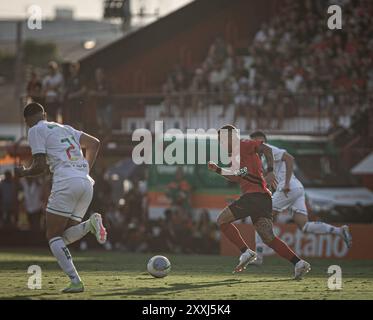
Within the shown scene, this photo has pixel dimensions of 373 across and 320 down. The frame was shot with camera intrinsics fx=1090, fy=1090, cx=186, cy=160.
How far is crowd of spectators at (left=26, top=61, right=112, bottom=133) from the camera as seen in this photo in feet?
88.9

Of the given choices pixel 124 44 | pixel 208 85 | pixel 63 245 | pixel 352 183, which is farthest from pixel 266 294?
pixel 124 44

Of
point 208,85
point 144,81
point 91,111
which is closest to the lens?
point 91,111

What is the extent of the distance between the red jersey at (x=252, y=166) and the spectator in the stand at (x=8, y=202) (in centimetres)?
1578

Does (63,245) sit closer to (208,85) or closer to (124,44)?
(208,85)

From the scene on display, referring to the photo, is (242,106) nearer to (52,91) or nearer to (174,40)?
(52,91)

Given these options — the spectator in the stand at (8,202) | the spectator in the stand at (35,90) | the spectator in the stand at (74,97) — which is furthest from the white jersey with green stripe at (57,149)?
the spectator in the stand at (8,202)

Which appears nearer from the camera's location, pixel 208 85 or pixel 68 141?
pixel 68 141

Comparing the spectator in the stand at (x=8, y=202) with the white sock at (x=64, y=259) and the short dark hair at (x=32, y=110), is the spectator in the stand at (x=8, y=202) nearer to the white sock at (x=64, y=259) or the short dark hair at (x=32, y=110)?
the short dark hair at (x=32, y=110)

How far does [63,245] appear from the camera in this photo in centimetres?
1278

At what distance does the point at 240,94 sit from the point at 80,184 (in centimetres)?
1551

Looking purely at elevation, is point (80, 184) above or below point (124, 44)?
below

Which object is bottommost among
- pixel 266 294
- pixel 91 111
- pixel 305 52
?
pixel 266 294

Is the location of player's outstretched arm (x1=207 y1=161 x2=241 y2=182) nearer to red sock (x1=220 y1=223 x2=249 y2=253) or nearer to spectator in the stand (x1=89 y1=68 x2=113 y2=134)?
red sock (x1=220 y1=223 x2=249 y2=253)

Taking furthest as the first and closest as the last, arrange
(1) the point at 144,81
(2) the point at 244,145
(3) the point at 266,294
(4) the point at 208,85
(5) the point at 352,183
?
(1) the point at 144,81
(4) the point at 208,85
(5) the point at 352,183
(2) the point at 244,145
(3) the point at 266,294
